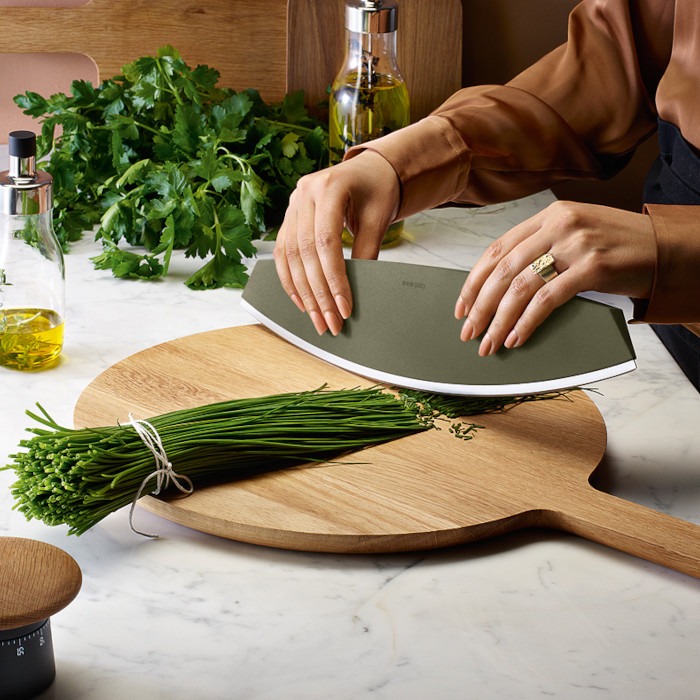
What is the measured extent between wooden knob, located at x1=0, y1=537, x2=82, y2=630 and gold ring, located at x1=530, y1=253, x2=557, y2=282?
541mm

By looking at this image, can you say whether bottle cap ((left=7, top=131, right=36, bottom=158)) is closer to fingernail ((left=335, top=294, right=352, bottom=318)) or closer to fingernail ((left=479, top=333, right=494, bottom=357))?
fingernail ((left=335, top=294, right=352, bottom=318))

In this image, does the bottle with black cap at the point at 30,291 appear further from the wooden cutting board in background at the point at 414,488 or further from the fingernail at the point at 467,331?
the fingernail at the point at 467,331

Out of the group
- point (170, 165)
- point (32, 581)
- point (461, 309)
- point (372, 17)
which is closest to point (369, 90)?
point (372, 17)

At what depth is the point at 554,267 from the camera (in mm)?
1022

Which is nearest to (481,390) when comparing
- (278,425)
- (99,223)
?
(278,425)

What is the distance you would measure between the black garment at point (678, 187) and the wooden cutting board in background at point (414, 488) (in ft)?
0.75

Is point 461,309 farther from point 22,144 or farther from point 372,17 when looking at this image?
point 372,17

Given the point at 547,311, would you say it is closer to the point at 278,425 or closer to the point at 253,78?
the point at 278,425

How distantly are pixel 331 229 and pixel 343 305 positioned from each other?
0.32ft

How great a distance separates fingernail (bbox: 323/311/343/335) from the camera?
1.15m

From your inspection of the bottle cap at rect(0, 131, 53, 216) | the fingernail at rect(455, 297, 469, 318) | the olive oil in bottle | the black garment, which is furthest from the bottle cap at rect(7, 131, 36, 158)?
the black garment

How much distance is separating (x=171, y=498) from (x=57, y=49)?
1.19m

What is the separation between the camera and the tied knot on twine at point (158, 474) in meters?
0.90

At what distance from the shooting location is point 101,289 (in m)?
1.44
